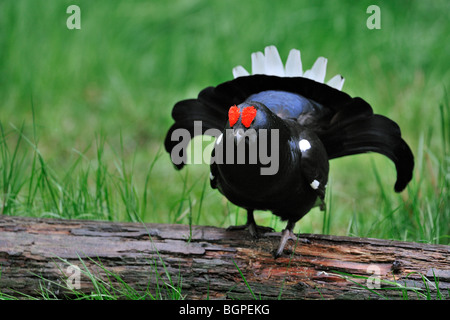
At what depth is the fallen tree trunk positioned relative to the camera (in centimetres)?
298

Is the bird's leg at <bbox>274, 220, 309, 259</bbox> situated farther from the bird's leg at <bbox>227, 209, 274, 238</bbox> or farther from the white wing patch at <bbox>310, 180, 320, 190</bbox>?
the white wing patch at <bbox>310, 180, 320, 190</bbox>

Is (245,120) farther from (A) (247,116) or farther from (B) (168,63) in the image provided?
(B) (168,63)

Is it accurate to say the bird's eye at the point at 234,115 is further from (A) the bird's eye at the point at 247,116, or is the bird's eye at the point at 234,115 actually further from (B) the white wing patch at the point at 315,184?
(B) the white wing patch at the point at 315,184

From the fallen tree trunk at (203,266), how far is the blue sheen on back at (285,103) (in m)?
0.75

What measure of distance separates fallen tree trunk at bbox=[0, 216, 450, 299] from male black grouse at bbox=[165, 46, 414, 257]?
0.23 m

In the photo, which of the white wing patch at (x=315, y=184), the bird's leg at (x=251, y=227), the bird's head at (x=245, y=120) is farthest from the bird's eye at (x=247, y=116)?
the bird's leg at (x=251, y=227)

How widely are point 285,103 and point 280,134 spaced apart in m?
0.57

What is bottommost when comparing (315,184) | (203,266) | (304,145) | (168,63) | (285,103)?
(203,266)

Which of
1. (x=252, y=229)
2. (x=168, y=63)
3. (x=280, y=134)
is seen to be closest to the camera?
(x=280, y=134)

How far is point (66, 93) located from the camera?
6387mm

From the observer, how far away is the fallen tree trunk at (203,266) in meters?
2.98

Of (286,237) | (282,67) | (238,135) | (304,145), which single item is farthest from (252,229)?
(282,67)

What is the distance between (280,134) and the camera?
3.08m

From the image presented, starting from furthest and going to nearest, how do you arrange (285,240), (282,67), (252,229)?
(282,67) → (252,229) → (285,240)
